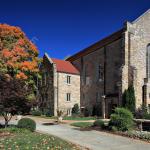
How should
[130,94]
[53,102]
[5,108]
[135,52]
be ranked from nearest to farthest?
1. [5,108]
2. [130,94]
3. [135,52]
4. [53,102]

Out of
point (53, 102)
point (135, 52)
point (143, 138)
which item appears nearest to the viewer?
point (143, 138)

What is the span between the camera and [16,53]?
39781 mm

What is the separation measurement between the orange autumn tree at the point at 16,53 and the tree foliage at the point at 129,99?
48.4 ft

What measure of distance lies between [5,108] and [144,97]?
20.2 metres

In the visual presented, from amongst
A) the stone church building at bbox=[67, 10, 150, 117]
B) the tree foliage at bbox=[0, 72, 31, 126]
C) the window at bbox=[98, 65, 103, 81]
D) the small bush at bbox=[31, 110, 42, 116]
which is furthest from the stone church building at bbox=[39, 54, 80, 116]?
the tree foliage at bbox=[0, 72, 31, 126]

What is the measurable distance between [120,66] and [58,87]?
1088 centimetres

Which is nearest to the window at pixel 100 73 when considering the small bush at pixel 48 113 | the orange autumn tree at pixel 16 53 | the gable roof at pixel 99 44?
the gable roof at pixel 99 44

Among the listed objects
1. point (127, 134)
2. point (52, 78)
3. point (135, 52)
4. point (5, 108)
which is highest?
point (135, 52)

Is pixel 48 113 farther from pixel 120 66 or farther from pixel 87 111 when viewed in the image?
pixel 120 66

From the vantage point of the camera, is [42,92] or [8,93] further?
[42,92]

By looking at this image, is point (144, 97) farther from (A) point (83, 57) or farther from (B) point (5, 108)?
(B) point (5, 108)

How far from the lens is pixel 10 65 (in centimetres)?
3878

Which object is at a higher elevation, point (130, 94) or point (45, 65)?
point (45, 65)

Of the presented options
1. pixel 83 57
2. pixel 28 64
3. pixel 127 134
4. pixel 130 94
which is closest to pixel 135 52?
pixel 130 94
